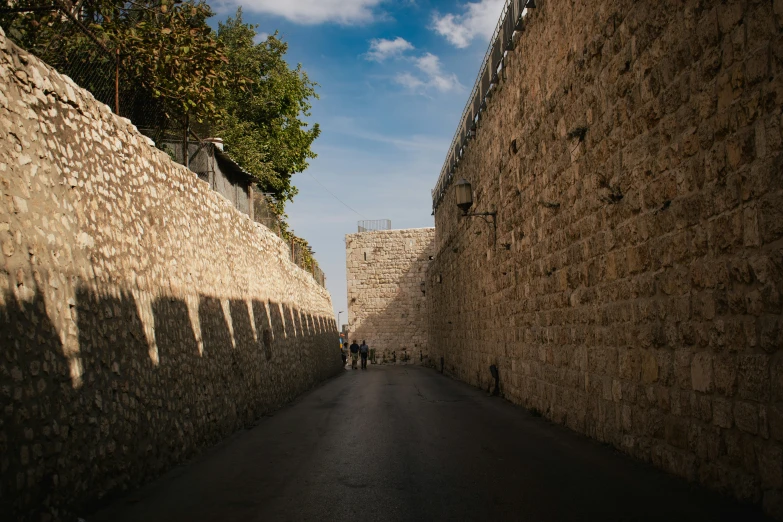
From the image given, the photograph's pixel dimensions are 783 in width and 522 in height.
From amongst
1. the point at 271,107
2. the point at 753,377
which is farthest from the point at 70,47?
the point at 271,107

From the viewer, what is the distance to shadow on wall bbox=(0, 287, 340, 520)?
3.92 m

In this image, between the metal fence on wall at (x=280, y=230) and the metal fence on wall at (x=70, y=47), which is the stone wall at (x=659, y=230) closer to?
the metal fence on wall at (x=70, y=47)

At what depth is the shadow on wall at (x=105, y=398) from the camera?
392 centimetres

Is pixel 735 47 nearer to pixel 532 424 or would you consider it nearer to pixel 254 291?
pixel 532 424

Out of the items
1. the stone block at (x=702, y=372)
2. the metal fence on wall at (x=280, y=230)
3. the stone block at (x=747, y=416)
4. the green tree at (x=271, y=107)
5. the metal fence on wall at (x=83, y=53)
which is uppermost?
the green tree at (x=271, y=107)

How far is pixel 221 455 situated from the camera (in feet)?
23.6

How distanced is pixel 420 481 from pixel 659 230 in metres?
2.93

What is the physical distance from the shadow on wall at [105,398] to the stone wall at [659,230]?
4510mm

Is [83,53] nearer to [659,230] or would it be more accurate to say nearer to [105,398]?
[105,398]

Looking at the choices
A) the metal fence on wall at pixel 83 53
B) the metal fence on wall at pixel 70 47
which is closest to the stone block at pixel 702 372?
the metal fence on wall at pixel 83 53

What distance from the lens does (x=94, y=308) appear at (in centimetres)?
524

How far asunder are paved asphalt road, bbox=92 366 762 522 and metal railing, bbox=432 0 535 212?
252 inches

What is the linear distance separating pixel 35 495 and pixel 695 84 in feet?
17.4

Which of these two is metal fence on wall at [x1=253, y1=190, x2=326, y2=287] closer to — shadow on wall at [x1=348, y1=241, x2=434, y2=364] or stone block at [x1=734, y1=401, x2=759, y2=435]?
shadow on wall at [x1=348, y1=241, x2=434, y2=364]
